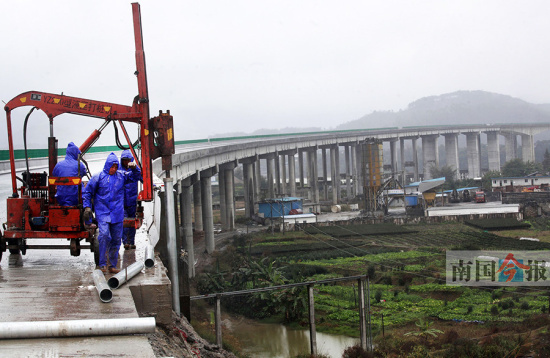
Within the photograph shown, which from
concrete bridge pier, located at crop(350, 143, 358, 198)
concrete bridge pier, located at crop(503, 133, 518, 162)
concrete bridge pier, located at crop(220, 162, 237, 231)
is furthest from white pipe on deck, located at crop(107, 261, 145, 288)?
concrete bridge pier, located at crop(503, 133, 518, 162)

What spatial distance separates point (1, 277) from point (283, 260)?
25435mm

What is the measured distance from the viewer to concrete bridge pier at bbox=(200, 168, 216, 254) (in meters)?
40.9

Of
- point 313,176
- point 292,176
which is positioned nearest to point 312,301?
point 292,176

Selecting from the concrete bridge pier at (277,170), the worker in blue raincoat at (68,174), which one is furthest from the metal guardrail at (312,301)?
the concrete bridge pier at (277,170)

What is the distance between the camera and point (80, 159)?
9.00 metres

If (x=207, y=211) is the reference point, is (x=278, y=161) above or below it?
above

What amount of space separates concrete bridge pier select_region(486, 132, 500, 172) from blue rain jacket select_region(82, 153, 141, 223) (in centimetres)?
10866

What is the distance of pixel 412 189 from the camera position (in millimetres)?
62375

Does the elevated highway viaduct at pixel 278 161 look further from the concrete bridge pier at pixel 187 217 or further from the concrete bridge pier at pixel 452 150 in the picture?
the concrete bridge pier at pixel 452 150

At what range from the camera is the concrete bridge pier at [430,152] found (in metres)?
99.3

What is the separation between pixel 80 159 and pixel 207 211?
3382 cm

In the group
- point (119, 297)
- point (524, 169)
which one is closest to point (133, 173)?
point (119, 297)

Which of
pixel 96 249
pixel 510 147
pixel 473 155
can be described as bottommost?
pixel 473 155

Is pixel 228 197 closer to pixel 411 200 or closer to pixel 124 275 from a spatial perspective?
pixel 411 200
